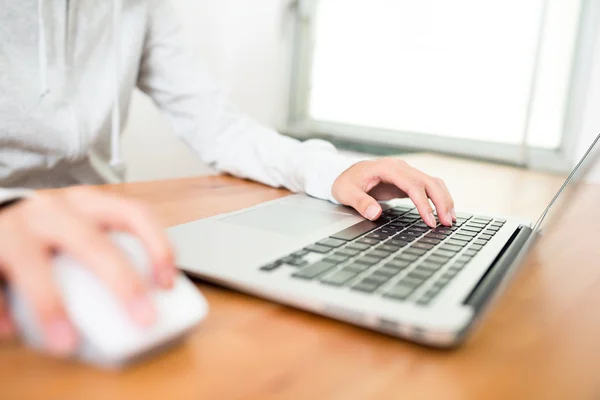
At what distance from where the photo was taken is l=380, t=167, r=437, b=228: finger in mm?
618

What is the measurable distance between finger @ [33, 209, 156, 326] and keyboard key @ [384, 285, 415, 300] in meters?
0.16

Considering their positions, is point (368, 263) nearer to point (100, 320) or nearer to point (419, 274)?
point (419, 274)

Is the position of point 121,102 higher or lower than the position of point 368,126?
higher

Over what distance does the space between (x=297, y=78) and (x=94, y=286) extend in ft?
5.87

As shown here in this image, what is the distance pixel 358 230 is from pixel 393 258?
12 centimetres

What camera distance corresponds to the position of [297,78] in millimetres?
2000

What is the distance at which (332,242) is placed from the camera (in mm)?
486

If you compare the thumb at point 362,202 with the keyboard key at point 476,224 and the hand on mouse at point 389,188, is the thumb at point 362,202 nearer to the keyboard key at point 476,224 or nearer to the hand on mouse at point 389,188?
the hand on mouse at point 389,188

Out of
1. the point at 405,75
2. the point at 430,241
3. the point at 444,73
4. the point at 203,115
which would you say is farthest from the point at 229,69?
the point at 430,241

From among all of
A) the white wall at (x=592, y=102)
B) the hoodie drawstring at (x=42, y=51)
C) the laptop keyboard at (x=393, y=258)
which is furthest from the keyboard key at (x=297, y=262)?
the white wall at (x=592, y=102)

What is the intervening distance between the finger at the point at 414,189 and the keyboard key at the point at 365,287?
0.25 meters

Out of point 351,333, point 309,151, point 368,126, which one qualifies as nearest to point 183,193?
point 309,151

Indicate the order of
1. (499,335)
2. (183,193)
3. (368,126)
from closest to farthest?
1. (499,335)
2. (183,193)
3. (368,126)

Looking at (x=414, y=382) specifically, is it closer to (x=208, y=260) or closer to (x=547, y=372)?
(x=547, y=372)
